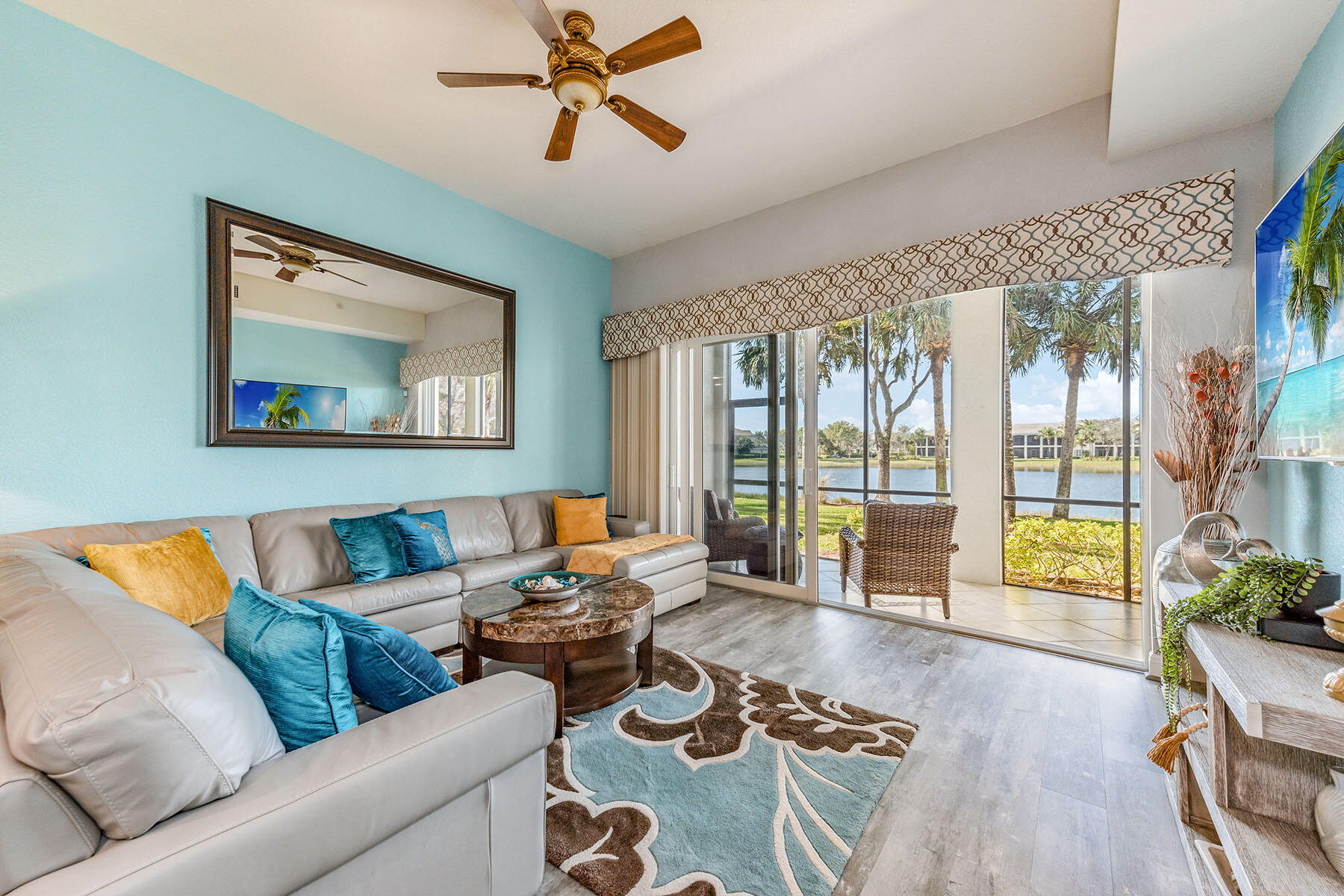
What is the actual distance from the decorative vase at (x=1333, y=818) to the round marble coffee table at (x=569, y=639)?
193 centimetres

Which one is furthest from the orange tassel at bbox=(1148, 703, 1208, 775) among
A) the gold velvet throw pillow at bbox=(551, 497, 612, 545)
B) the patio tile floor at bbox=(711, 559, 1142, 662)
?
the gold velvet throw pillow at bbox=(551, 497, 612, 545)

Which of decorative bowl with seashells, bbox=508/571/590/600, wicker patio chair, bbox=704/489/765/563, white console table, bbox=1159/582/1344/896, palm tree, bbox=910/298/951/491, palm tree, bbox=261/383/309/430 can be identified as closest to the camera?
white console table, bbox=1159/582/1344/896

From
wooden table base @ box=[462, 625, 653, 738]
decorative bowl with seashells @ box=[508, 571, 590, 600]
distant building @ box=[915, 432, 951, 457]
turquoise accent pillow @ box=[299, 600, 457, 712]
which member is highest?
distant building @ box=[915, 432, 951, 457]

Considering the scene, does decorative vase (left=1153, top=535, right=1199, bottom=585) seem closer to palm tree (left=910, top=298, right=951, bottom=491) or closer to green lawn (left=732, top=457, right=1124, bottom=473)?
green lawn (left=732, top=457, right=1124, bottom=473)

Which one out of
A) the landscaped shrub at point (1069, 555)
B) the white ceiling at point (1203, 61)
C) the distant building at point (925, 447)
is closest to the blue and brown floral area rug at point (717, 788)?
the white ceiling at point (1203, 61)

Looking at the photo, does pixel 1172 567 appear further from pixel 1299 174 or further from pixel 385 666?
pixel 385 666

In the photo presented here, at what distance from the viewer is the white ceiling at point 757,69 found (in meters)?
2.21

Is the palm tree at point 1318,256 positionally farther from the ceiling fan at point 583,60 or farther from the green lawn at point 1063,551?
the green lawn at point 1063,551

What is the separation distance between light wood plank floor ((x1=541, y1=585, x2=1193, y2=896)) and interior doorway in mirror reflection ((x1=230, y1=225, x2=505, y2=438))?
222 cm

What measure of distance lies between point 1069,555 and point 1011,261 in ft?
9.43

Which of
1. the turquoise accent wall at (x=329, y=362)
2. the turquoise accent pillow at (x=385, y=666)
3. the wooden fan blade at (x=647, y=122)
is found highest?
the wooden fan blade at (x=647, y=122)

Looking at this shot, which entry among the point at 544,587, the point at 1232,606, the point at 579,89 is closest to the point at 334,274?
the point at 579,89

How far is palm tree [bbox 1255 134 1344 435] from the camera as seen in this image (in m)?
1.53

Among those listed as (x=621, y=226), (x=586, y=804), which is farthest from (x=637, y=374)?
(x=586, y=804)
